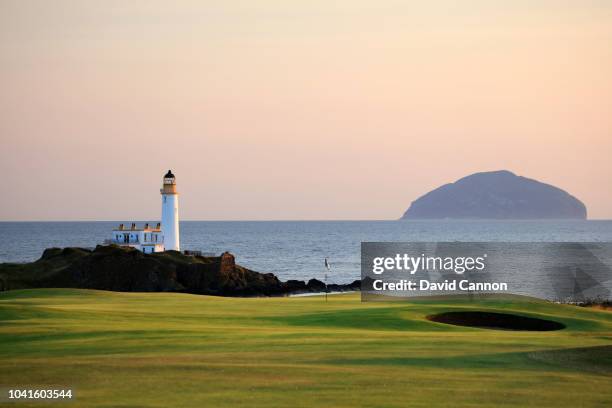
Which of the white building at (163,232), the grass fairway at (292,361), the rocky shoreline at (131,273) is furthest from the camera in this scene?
the white building at (163,232)

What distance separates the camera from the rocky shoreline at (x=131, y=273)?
80.3 m

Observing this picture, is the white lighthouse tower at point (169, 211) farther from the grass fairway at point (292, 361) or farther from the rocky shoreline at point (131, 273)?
the grass fairway at point (292, 361)

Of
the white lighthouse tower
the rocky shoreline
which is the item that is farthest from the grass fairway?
the white lighthouse tower

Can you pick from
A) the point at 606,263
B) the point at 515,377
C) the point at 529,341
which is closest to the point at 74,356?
the point at 515,377

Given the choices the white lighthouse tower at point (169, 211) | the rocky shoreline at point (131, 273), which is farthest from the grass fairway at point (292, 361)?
the white lighthouse tower at point (169, 211)

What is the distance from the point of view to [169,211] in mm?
95125

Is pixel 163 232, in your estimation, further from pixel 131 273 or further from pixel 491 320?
pixel 491 320

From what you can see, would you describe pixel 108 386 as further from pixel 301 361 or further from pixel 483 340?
pixel 483 340

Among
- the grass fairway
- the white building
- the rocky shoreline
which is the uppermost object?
the white building

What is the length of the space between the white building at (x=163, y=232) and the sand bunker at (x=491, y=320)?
59.0m

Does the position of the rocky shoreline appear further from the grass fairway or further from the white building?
the grass fairway

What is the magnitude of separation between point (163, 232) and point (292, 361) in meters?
75.8

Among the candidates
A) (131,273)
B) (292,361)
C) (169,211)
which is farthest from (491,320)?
(169,211)

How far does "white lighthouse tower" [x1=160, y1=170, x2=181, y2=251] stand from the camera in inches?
3695
